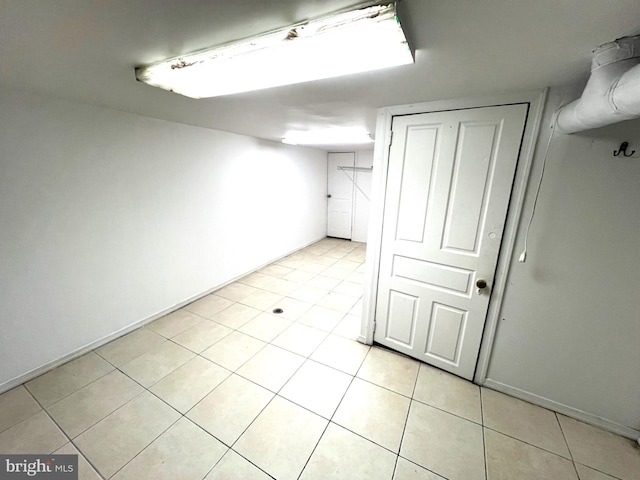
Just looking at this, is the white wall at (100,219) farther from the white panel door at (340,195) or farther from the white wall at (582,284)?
the white wall at (582,284)

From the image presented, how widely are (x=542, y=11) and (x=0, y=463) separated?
10.9 ft

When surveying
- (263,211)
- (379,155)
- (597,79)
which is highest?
(597,79)

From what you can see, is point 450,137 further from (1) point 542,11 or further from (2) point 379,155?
(1) point 542,11

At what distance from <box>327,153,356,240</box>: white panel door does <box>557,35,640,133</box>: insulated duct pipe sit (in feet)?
16.0

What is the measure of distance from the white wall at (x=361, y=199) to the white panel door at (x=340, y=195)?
0.40ft

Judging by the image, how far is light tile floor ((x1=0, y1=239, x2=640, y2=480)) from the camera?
4.66 ft

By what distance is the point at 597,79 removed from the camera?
3.52 ft

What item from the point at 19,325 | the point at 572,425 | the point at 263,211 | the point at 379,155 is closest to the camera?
the point at 572,425

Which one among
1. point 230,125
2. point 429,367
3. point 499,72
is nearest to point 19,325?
point 230,125

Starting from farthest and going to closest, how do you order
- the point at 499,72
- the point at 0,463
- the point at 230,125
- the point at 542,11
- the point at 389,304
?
the point at 230,125, the point at 389,304, the point at 0,463, the point at 499,72, the point at 542,11

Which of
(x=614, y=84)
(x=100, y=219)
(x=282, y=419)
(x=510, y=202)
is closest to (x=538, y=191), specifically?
(x=510, y=202)

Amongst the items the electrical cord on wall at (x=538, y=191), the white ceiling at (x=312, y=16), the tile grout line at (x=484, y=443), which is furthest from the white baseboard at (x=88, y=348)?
the electrical cord on wall at (x=538, y=191)

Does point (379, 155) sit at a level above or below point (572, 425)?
above

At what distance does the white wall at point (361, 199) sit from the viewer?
A: 5.72 m
